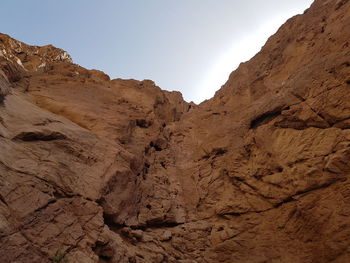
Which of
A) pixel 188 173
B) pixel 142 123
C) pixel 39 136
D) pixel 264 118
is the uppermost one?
pixel 264 118

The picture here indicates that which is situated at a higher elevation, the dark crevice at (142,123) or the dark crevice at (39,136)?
the dark crevice at (142,123)

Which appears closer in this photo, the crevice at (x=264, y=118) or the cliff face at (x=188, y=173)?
the cliff face at (x=188, y=173)

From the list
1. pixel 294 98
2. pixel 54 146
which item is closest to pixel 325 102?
pixel 294 98

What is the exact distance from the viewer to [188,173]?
58.4 ft

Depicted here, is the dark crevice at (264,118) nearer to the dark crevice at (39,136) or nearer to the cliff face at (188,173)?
the cliff face at (188,173)

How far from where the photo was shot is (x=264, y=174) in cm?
1470

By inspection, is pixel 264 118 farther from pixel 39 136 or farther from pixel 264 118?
pixel 39 136

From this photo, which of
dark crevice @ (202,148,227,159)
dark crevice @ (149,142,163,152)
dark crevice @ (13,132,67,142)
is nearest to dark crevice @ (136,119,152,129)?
dark crevice @ (149,142,163,152)

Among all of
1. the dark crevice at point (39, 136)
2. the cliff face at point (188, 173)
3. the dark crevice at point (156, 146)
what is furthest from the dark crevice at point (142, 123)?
the dark crevice at point (39, 136)

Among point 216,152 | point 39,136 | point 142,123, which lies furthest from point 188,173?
point 39,136

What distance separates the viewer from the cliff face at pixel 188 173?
1025 cm

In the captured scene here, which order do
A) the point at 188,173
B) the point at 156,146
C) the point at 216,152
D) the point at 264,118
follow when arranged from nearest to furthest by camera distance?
the point at 264,118
the point at 188,173
the point at 216,152
the point at 156,146

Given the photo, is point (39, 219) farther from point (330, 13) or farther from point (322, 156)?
point (330, 13)

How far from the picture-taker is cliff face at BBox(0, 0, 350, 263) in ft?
33.6
